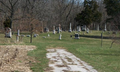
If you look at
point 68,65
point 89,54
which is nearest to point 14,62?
point 68,65

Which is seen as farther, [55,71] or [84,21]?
[84,21]

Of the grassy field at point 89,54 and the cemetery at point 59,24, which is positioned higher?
the cemetery at point 59,24

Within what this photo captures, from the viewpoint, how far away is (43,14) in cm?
5272

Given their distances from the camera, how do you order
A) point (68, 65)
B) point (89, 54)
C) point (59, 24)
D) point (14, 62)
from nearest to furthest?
point (14, 62)
point (68, 65)
point (89, 54)
point (59, 24)

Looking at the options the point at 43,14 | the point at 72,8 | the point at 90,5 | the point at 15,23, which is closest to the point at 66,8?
the point at 72,8

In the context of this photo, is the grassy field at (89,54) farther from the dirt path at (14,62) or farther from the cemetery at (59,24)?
the dirt path at (14,62)

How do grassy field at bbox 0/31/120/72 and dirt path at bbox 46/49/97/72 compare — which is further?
grassy field at bbox 0/31/120/72

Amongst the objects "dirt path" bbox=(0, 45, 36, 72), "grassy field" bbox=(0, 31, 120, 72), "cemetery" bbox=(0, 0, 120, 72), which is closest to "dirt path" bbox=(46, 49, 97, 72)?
"grassy field" bbox=(0, 31, 120, 72)

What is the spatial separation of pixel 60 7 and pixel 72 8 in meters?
7.19

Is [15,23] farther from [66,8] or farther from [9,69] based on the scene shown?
[9,69]

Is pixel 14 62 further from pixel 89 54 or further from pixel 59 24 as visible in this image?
pixel 59 24

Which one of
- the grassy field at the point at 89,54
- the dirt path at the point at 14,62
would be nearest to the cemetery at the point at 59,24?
the grassy field at the point at 89,54

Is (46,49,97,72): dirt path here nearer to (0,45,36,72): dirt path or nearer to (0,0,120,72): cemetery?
(0,45,36,72): dirt path

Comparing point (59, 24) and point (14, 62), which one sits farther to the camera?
point (59, 24)
